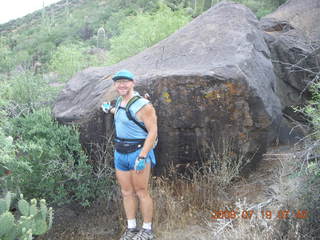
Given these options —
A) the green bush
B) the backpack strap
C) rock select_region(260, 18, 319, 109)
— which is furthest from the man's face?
rock select_region(260, 18, 319, 109)

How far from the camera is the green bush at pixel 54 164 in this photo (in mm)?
4977

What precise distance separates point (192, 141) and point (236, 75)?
108 cm

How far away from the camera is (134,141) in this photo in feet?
13.8

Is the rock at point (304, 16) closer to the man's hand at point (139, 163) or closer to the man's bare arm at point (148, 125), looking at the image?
the man's bare arm at point (148, 125)

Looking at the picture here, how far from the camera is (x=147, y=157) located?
4.27 metres

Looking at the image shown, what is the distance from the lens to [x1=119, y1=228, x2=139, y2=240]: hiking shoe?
4457 millimetres

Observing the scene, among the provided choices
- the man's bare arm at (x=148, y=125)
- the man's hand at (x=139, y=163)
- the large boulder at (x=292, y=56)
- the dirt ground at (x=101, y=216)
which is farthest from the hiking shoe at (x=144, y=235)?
the large boulder at (x=292, y=56)

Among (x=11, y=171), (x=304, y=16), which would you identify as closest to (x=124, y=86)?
(x=11, y=171)

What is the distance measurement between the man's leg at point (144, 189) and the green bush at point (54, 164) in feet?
3.33

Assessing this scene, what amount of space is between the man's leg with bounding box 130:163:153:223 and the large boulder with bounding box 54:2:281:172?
105 cm

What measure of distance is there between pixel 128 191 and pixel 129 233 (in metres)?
0.51

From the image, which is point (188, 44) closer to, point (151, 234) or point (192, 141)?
point (192, 141)

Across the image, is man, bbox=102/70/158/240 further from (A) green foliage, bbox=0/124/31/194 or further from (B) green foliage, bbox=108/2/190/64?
(B) green foliage, bbox=108/2/190/64
